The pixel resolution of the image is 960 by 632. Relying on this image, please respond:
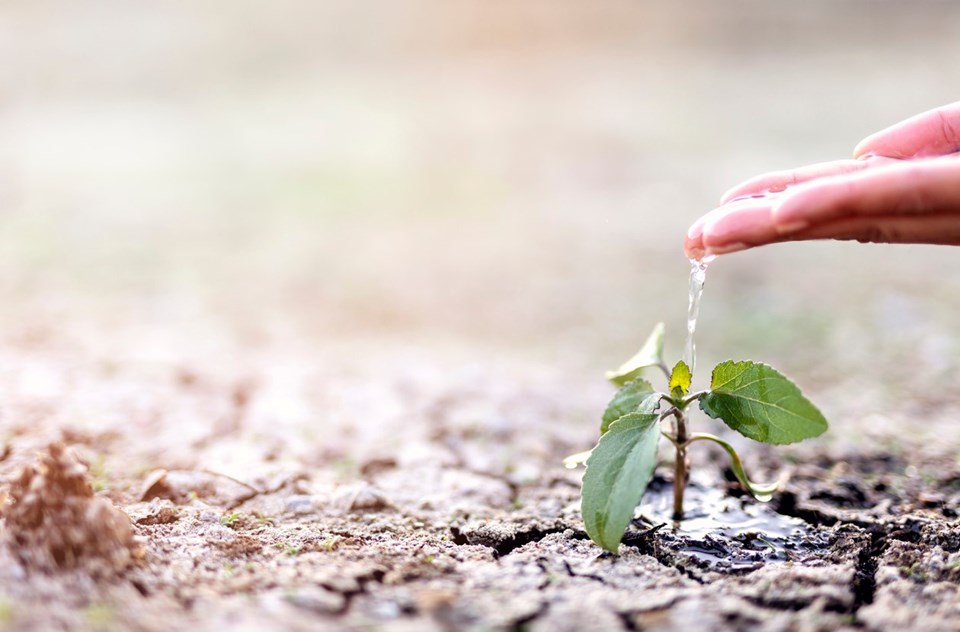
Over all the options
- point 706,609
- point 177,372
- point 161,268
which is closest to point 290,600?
point 706,609

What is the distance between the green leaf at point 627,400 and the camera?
172cm

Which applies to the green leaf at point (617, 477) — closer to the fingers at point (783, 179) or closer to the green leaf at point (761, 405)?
the green leaf at point (761, 405)

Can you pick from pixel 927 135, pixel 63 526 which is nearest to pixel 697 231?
pixel 927 135

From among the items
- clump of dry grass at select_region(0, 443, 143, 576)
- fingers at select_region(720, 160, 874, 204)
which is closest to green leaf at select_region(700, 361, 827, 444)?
fingers at select_region(720, 160, 874, 204)

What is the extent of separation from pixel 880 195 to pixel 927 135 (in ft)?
2.41

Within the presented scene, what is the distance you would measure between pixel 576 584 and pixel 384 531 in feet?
1.67

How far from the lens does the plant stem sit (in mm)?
1774

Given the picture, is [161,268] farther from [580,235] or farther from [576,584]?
[576,584]

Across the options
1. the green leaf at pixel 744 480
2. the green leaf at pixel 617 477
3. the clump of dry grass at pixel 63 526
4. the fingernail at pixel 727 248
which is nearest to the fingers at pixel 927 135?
the fingernail at pixel 727 248

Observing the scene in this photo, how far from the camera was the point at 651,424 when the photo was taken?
1630mm

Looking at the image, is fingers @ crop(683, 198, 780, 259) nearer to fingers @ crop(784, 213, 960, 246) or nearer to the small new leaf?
fingers @ crop(784, 213, 960, 246)

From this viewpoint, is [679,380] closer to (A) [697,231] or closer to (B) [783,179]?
(A) [697,231]

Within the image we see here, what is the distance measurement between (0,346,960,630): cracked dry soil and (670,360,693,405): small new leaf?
33cm

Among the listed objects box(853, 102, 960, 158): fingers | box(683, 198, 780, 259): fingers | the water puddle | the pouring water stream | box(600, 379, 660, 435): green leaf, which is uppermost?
box(853, 102, 960, 158): fingers
